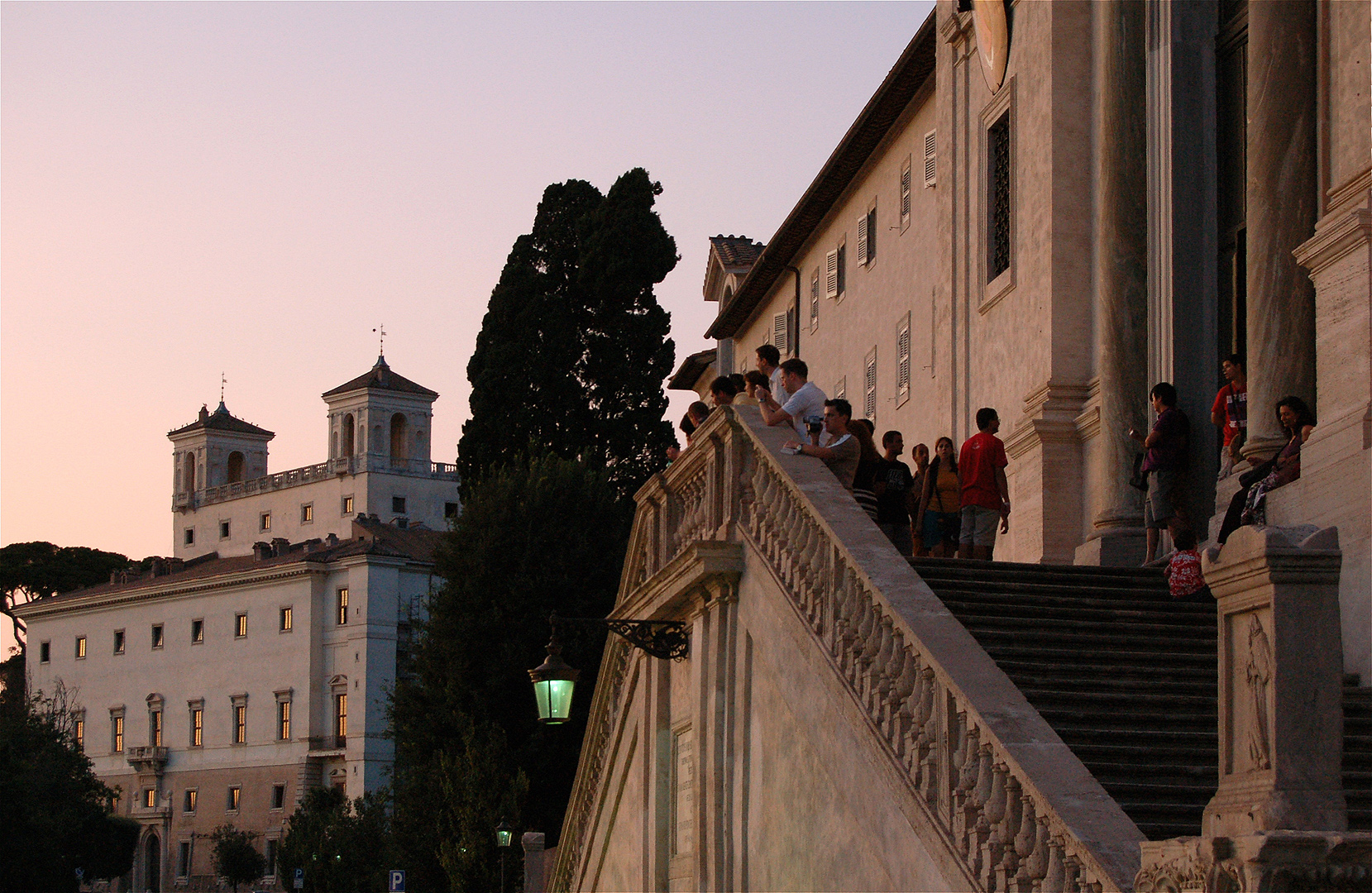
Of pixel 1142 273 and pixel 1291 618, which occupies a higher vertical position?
pixel 1142 273

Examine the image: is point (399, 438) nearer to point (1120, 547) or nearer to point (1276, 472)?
point (1120, 547)

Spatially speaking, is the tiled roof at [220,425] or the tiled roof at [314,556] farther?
the tiled roof at [220,425]

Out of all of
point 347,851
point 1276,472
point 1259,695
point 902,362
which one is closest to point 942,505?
point 1276,472

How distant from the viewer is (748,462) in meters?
13.5

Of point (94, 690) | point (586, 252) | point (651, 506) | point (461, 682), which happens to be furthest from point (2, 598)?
point (651, 506)

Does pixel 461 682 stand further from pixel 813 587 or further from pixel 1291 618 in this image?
pixel 1291 618

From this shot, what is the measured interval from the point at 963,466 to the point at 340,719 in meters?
78.6

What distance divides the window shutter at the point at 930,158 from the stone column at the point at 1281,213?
1344 cm

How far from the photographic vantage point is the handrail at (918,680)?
7914 millimetres

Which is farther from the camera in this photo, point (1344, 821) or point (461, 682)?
point (461, 682)

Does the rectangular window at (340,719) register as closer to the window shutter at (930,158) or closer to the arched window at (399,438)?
the arched window at (399,438)

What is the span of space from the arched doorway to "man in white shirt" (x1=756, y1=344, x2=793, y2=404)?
86.7 m

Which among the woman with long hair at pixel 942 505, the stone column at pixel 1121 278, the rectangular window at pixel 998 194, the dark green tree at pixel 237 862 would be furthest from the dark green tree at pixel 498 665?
Answer: the dark green tree at pixel 237 862

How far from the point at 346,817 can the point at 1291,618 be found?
202 feet
